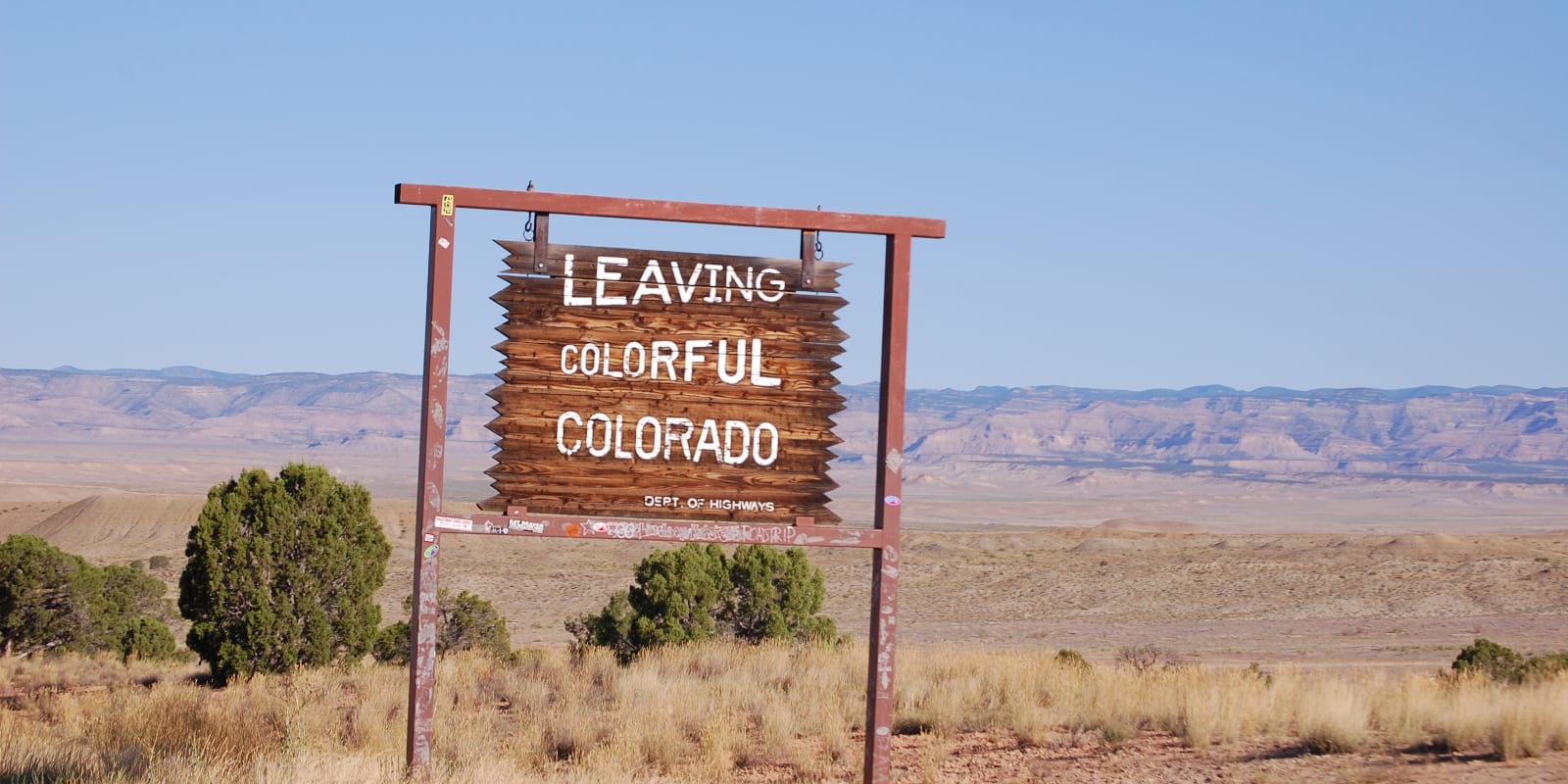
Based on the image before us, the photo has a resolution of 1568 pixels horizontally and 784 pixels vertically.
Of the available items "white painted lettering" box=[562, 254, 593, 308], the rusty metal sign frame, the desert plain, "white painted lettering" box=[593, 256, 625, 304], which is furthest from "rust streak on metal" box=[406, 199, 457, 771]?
the desert plain

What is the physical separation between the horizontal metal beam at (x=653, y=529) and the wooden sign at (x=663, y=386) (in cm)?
12

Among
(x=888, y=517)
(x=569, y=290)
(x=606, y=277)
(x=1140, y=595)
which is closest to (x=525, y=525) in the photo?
(x=569, y=290)

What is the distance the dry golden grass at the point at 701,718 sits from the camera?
10.0 meters

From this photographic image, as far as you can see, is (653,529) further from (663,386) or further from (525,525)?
(663,386)

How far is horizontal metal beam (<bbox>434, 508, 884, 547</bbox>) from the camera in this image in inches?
385

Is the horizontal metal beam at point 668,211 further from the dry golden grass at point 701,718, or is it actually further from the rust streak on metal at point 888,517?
the dry golden grass at point 701,718

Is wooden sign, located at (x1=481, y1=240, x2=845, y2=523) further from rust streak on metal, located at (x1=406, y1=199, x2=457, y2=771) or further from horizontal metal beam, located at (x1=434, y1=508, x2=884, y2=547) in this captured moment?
rust streak on metal, located at (x1=406, y1=199, x2=457, y2=771)

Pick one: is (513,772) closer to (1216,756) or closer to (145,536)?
(1216,756)

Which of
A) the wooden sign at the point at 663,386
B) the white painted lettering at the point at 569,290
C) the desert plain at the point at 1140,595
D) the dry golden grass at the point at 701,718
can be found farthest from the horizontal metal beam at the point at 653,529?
the desert plain at the point at 1140,595

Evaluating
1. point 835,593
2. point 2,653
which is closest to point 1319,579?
point 835,593

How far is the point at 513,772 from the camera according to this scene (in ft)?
32.1

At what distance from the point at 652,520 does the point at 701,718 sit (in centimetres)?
284

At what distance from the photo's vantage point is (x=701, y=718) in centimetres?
1219

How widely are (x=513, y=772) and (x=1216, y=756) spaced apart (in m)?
4.78
